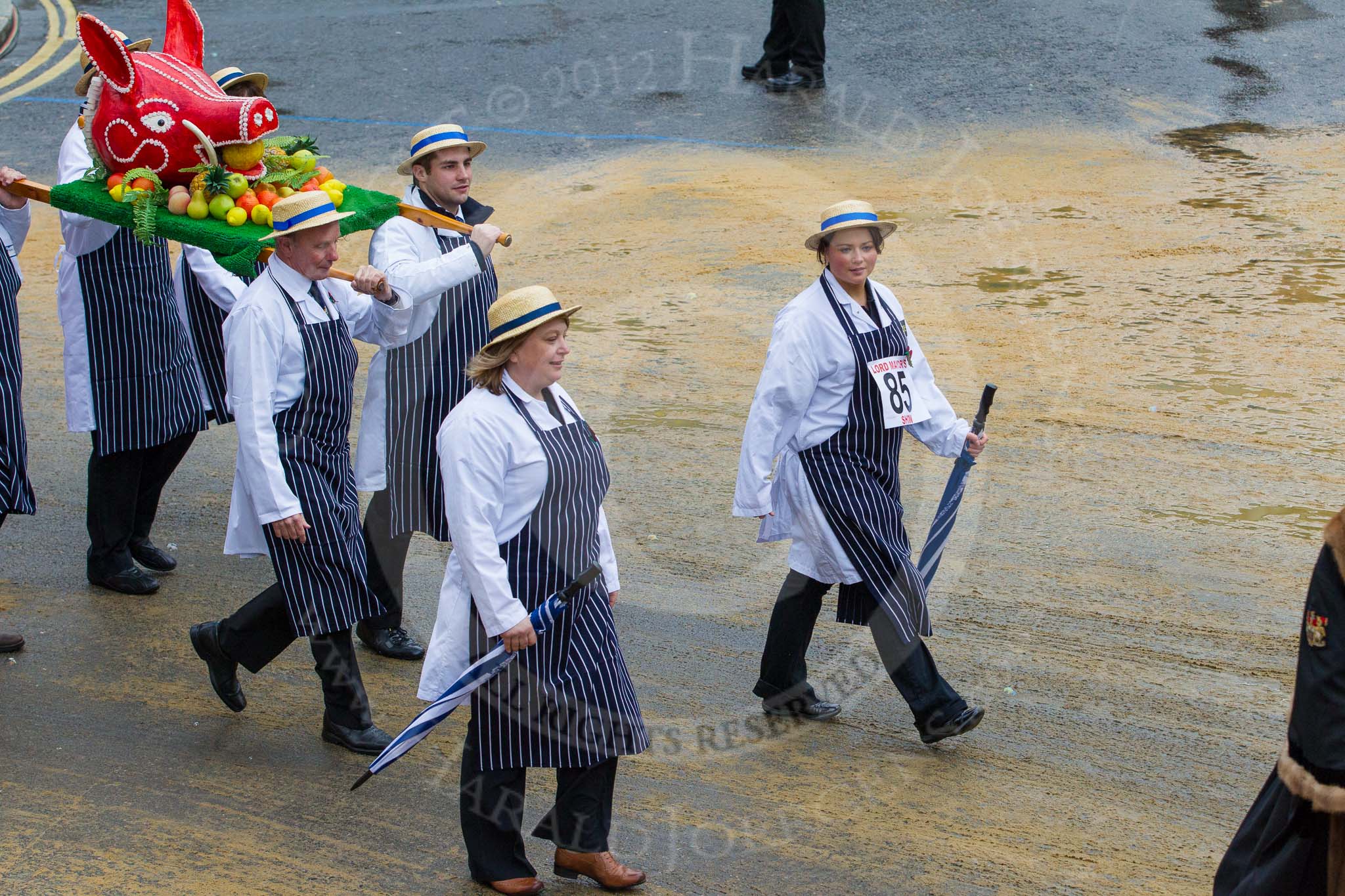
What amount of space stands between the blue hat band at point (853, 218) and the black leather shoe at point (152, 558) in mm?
3472

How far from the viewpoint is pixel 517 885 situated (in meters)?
3.99

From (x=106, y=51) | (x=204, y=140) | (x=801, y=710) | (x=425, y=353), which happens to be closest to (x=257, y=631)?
(x=425, y=353)

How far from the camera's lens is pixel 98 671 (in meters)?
5.29

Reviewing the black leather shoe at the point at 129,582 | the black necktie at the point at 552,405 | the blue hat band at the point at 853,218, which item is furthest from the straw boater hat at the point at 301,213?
the black leather shoe at the point at 129,582

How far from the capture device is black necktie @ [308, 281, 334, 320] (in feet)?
15.4

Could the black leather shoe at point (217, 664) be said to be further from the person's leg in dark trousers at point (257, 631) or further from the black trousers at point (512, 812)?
the black trousers at point (512, 812)

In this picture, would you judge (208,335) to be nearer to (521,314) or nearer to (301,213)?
(301,213)

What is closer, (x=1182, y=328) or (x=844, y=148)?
(x=1182, y=328)

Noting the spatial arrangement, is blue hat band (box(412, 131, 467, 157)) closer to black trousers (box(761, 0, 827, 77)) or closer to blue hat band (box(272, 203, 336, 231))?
blue hat band (box(272, 203, 336, 231))

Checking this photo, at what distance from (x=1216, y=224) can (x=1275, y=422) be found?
10.7ft

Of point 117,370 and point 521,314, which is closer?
point 521,314

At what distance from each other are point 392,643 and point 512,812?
5.59 feet

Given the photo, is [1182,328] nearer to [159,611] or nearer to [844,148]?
[844,148]

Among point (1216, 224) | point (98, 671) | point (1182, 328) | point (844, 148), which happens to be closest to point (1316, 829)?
point (98, 671)
